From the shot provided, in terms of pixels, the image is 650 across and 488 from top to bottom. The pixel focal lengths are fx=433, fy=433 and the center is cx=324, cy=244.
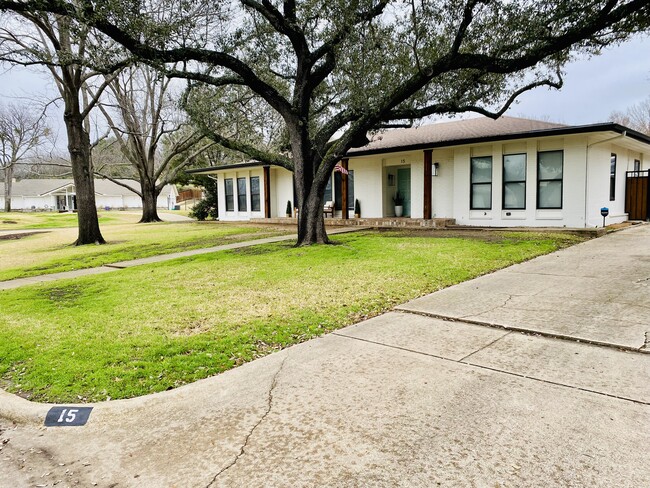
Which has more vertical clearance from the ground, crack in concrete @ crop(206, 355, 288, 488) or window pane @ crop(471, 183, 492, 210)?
window pane @ crop(471, 183, 492, 210)

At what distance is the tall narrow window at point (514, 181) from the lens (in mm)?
14438

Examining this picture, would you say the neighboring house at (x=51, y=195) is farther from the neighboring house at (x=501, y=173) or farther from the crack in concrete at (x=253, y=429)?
the crack in concrete at (x=253, y=429)

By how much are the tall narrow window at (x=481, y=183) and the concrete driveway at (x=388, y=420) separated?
11506 millimetres

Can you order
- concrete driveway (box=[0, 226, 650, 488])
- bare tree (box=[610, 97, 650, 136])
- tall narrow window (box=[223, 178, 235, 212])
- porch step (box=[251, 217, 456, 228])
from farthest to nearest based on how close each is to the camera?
bare tree (box=[610, 97, 650, 136])
tall narrow window (box=[223, 178, 235, 212])
porch step (box=[251, 217, 456, 228])
concrete driveway (box=[0, 226, 650, 488])

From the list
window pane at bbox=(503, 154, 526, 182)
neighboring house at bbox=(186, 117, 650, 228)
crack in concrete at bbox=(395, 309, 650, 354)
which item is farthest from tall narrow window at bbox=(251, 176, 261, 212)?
crack in concrete at bbox=(395, 309, 650, 354)

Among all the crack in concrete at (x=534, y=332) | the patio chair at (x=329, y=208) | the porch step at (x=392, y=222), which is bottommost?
the crack in concrete at (x=534, y=332)

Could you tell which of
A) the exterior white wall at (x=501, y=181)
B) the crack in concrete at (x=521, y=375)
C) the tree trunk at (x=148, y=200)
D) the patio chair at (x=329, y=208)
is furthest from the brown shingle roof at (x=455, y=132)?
the tree trunk at (x=148, y=200)

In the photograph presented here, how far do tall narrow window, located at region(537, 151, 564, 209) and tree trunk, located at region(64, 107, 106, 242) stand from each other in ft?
49.0

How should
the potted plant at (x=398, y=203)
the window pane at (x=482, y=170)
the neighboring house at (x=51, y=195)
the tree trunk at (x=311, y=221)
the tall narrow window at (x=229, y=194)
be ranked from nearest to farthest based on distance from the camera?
the tree trunk at (x=311, y=221)
the window pane at (x=482, y=170)
the potted plant at (x=398, y=203)
the tall narrow window at (x=229, y=194)
the neighboring house at (x=51, y=195)

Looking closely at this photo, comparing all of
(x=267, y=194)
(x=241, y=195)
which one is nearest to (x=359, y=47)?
(x=267, y=194)

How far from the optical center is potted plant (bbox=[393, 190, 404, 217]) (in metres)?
18.4

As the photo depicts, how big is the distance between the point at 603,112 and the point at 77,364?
55755mm

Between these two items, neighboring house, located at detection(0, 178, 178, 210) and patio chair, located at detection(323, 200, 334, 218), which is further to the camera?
neighboring house, located at detection(0, 178, 178, 210)

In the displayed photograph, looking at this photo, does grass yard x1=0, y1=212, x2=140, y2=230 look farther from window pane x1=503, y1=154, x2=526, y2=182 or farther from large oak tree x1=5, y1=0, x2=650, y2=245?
window pane x1=503, y1=154, x2=526, y2=182
